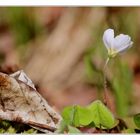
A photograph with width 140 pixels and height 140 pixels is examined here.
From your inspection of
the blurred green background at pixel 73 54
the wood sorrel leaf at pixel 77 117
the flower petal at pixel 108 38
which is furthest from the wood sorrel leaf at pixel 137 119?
the flower petal at pixel 108 38

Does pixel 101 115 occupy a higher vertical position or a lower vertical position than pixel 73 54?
lower

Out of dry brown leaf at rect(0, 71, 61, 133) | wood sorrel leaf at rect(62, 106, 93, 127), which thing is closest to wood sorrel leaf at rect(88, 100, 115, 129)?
wood sorrel leaf at rect(62, 106, 93, 127)

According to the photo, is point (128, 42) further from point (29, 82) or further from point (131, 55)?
point (29, 82)

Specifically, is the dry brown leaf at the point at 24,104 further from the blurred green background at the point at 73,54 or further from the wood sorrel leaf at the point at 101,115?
the wood sorrel leaf at the point at 101,115

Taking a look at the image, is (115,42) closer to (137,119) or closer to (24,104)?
(137,119)

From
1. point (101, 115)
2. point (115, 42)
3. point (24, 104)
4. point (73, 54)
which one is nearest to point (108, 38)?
point (115, 42)

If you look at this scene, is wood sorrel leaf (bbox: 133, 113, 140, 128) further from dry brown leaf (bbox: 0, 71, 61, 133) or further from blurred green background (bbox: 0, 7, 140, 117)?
dry brown leaf (bbox: 0, 71, 61, 133)
